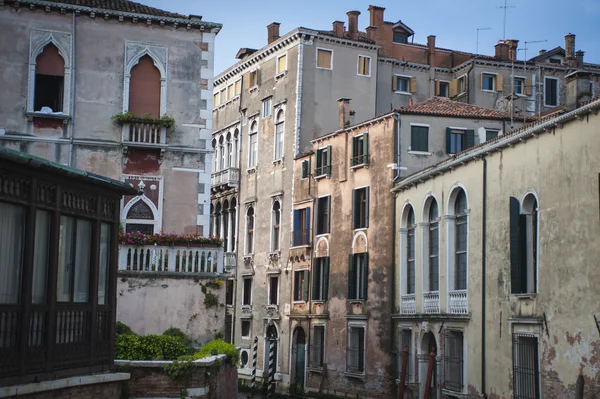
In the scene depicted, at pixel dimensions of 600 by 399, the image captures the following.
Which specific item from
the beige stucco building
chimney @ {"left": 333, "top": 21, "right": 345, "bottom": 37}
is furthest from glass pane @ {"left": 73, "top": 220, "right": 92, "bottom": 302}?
chimney @ {"left": 333, "top": 21, "right": 345, "bottom": 37}

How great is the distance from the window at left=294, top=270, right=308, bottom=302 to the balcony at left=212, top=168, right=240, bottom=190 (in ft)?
29.0

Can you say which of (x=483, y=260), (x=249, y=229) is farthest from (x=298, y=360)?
(x=483, y=260)

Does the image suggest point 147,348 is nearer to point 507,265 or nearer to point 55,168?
point 55,168

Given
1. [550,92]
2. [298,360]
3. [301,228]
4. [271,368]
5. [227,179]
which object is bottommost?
[271,368]

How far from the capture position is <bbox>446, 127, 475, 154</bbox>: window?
3400cm

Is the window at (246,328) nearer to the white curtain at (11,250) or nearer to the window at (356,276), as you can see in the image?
the window at (356,276)

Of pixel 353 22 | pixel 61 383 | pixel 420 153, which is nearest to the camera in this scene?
pixel 61 383

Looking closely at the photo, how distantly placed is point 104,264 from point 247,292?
103 feet

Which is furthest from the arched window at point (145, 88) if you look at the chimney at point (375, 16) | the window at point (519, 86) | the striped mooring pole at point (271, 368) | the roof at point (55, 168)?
the window at point (519, 86)

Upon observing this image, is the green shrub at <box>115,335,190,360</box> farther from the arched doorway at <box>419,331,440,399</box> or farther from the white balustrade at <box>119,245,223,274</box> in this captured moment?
the arched doorway at <box>419,331,440,399</box>

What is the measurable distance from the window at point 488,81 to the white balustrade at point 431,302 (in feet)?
60.4

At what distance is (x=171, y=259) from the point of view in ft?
71.7

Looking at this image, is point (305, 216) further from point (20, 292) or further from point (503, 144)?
point (20, 292)

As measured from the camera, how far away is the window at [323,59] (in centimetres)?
4256
